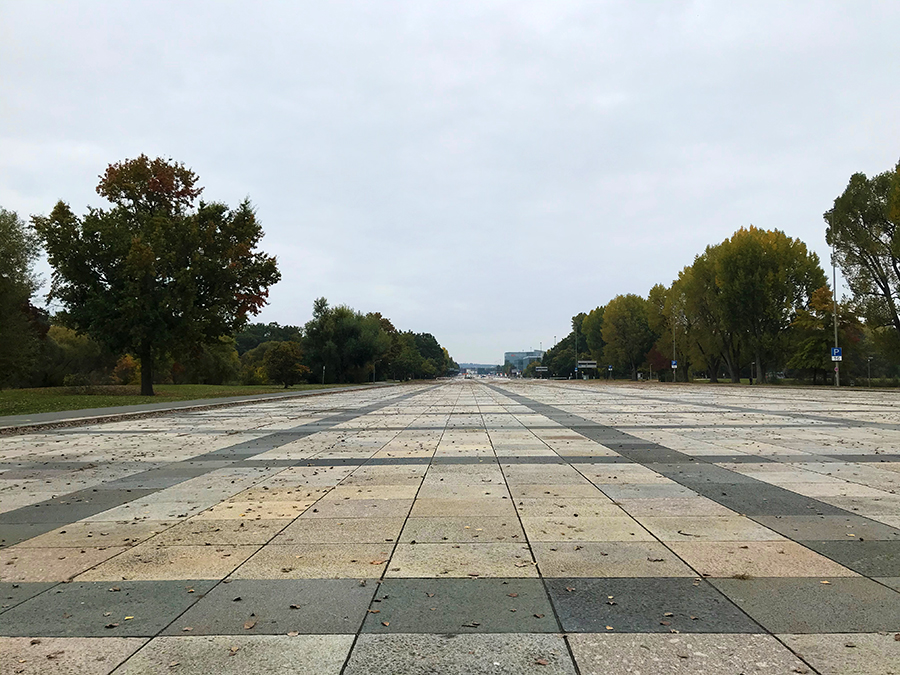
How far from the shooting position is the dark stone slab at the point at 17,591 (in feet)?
14.1

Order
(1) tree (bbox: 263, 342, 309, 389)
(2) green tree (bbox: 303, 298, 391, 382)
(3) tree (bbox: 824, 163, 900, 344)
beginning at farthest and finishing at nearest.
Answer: (2) green tree (bbox: 303, 298, 391, 382)
(1) tree (bbox: 263, 342, 309, 389)
(3) tree (bbox: 824, 163, 900, 344)

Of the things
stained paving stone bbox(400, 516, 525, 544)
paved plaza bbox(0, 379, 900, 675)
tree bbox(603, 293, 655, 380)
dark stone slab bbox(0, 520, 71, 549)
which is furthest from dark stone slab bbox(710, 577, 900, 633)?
tree bbox(603, 293, 655, 380)

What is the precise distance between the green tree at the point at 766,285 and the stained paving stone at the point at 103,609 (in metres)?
63.7

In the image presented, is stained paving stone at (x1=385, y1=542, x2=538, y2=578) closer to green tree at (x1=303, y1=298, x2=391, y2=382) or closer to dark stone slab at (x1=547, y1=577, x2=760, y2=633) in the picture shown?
dark stone slab at (x1=547, y1=577, x2=760, y2=633)

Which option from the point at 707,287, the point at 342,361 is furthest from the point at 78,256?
the point at 707,287

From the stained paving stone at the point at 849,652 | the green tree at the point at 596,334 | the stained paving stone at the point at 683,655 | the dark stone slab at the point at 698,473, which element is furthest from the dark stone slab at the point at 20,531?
the green tree at the point at 596,334

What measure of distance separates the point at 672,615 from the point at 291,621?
2.47 meters

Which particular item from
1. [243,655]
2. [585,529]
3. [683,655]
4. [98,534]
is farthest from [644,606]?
[98,534]

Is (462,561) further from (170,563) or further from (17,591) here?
(17,591)

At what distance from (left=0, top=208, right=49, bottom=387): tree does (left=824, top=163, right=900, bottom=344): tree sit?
62.8 meters

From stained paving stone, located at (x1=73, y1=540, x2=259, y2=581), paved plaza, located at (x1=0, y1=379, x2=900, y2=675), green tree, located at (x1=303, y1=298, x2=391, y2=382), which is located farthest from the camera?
green tree, located at (x1=303, y1=298, x2=391, y2=382)

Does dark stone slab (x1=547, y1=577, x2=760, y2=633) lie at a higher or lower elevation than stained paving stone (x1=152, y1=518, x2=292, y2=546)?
higher

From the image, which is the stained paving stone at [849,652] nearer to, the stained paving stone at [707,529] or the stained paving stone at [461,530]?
the stained paving stone at [707,529]

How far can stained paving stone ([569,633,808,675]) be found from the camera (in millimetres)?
3189
